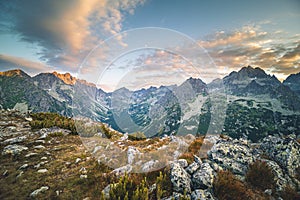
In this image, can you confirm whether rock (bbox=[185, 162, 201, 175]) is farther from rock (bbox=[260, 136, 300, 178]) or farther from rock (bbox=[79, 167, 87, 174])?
rock (bbox=[79, 167, 87, 174])

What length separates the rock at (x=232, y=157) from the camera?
988cm

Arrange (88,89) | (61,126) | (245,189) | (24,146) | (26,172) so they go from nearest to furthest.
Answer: (245,189), (26,172), (24,146), (88,89), (61,126)

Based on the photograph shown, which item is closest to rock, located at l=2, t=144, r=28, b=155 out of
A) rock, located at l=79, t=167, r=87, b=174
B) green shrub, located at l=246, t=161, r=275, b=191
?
rock, located at l=79, t=167, r=87, b=174

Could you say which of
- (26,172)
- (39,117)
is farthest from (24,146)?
(39,117)

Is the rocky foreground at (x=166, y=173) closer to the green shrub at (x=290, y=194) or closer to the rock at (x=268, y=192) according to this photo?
the green shrub at (x=290, y=194)

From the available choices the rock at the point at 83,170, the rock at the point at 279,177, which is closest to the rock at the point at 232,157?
the rock at the point at 279,177

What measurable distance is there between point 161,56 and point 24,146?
14.2 metres

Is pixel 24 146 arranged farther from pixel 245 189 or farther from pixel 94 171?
pixel 245 189

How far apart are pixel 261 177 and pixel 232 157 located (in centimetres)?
186

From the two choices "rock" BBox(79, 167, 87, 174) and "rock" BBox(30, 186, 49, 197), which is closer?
"rock" BBox(30, 186, 49, 197)

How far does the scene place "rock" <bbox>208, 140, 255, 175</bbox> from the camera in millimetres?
9882

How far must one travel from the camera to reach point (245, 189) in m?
8.04

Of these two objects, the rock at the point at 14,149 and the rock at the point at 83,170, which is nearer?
the rock at the point at 83,170

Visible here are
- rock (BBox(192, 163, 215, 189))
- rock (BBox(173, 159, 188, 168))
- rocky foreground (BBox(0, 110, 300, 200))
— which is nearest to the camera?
rocky foreground (BBox(0, 110, 300, 200))
